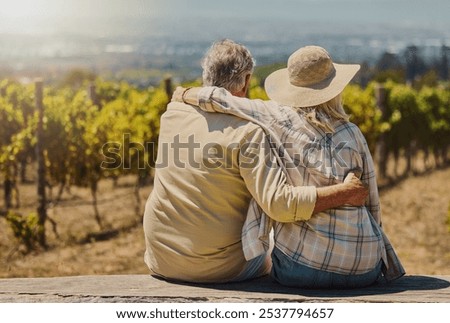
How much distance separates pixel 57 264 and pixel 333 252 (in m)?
4.59

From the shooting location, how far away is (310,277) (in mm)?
3031

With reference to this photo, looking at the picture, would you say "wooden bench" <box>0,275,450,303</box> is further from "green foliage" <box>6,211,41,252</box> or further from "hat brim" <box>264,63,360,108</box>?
"green foliage" <box>6,211,41,252</box>

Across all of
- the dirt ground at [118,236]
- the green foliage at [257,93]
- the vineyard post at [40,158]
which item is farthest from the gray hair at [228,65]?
the green foliage at [257,93]

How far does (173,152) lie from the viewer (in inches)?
121

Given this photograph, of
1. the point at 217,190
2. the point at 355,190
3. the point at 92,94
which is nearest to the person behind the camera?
the point at 355,190

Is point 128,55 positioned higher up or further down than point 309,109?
further down

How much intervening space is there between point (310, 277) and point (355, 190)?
417mm

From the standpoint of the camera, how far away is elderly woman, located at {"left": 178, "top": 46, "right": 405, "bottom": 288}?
9.51 feet

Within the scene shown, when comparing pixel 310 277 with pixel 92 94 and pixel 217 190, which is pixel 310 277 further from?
pixel 92 94

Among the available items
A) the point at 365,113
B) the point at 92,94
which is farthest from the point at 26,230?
the point at 365,113

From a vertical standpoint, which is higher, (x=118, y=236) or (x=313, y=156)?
(x=313, y=156)

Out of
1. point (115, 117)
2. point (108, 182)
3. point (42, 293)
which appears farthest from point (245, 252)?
point (108, 182)

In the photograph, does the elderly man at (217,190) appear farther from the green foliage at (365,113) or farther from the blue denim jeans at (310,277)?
the green foliage at (365,113)

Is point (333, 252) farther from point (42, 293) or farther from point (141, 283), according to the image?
point (42, 293)
